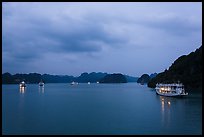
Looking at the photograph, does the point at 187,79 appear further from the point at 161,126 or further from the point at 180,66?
the point at 161,126

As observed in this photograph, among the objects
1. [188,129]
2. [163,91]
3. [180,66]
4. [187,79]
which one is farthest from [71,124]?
[180,66]

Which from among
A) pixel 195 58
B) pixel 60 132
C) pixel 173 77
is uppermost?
pixel 195 58

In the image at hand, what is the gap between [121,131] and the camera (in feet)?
84.0

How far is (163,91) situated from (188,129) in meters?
57.0

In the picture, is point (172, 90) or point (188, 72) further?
point (188, 72)

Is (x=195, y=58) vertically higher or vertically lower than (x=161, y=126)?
higher

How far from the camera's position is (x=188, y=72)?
11150cm

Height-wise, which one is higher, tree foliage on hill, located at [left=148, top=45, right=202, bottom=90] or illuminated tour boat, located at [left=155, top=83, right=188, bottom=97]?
tree foliage on hill, located at [left=148, top=45, right=202, bottom=90]

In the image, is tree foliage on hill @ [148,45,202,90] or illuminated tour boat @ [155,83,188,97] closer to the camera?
illuminated tour boat @ [155,83,188,97]

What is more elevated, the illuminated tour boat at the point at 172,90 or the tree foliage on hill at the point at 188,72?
the tree foliage on hill at the point at 188,72

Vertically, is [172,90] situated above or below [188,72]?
below

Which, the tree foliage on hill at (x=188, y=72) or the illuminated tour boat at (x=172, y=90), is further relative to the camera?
the tree foliage on hill at (x=188, y=72)

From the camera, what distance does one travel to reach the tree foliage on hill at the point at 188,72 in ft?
349

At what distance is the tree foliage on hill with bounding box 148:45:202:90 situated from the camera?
106m
